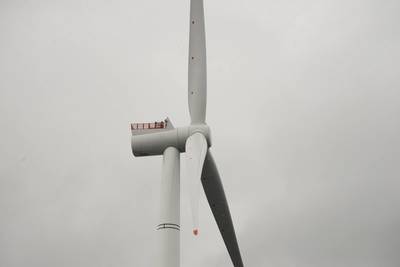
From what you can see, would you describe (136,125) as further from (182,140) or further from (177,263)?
(177,263)

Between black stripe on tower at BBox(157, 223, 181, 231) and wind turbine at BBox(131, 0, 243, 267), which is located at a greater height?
wind turbine at BBox(131, 0, 243, 267)

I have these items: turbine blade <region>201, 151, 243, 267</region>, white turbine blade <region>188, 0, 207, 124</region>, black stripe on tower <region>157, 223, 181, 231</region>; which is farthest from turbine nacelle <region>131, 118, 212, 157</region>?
black stripe on tower <region>157, 223, 181, 231</region>

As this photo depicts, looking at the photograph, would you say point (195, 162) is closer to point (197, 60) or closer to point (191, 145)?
point (191, 145)

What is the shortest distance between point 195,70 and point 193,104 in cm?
243

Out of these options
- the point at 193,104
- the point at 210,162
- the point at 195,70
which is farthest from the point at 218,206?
the point at 195,70

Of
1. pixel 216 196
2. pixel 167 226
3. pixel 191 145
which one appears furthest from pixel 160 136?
pixel 167 226

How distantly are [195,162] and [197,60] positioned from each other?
26.5 feet

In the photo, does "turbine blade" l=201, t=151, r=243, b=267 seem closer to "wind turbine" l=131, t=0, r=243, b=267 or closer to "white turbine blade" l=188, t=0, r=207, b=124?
"wind turbine" l=131, t=0, r=243, b=267

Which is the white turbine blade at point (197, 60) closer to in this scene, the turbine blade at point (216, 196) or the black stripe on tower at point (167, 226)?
the turbine blade at point (216, 196)

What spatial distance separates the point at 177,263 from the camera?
22047mm

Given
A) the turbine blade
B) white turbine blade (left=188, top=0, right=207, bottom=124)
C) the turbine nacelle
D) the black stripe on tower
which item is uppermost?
white turbine blade (left=188, top=0, right=207, bottom=124)

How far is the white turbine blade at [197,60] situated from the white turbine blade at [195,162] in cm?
281

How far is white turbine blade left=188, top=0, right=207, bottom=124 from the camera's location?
1097 inches

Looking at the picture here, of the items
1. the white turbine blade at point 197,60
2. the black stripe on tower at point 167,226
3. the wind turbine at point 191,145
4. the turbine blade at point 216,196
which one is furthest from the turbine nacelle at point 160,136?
the black stripe on tower at point 167,226
